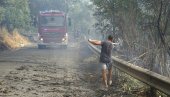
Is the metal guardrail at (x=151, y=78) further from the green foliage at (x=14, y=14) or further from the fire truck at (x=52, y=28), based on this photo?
the green foliage at (x=14, y=14)

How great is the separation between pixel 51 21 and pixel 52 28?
639 mm

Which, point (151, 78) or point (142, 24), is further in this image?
point (142, 24)

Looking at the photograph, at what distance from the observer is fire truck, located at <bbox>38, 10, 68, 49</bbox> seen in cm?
3509

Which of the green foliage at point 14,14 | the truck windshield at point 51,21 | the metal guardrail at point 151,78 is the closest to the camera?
the metal guardrail at point 151,78

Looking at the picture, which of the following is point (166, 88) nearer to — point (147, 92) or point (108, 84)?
point (147, 92)

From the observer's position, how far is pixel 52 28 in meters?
35.1

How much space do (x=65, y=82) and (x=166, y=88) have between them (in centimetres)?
513

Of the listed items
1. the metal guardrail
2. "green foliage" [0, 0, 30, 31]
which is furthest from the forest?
the metal guardrail

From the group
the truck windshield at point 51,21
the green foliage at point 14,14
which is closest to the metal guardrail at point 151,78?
the truck windshield at point 51,21

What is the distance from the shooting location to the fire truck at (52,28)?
35.1 metres

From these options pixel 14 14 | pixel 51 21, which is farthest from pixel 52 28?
pixel 14 14

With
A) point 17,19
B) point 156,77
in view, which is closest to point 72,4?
point 17,19

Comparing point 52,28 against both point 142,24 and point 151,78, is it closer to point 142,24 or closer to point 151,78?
point 142,24

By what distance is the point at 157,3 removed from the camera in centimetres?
1432
